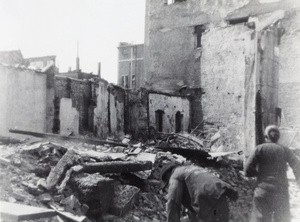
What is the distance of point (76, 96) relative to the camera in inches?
704

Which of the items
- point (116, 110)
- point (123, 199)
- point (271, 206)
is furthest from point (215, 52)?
point (271, 206)

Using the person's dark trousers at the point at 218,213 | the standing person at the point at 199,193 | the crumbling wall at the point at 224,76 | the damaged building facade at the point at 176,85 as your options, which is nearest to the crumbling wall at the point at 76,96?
the damaged building facade at the point at 176,85

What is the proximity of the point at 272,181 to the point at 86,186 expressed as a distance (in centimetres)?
287

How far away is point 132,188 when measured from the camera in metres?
6.57

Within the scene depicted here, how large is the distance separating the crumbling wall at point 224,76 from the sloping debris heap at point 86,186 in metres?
11.4

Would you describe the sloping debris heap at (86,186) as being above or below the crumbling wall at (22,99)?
below

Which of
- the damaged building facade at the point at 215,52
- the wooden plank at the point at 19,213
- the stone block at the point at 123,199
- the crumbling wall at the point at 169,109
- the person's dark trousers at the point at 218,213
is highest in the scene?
the damaged building facade at the point at 215,52

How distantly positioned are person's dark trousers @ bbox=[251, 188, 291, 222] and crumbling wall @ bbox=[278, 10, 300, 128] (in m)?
14.4

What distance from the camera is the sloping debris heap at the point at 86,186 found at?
18.5 ft

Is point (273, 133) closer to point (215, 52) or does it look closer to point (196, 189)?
point (196, 189)

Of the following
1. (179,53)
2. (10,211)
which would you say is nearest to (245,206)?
(10,211)

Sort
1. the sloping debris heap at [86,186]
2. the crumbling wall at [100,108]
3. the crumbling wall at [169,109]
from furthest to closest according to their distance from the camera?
the crumbling wall at [169,109]
the crumbling wall at [100,108]
the sloping debris heap at [86,186]

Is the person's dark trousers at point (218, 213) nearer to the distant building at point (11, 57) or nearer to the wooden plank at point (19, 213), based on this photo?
the wooden plank at point (19, 213)

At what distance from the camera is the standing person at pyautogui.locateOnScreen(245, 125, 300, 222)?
15.3ft
